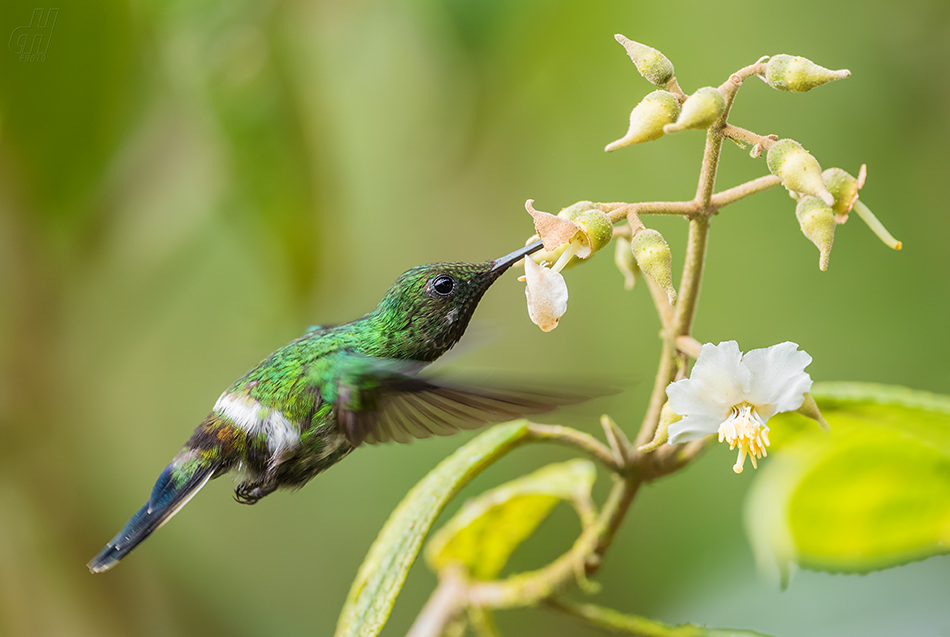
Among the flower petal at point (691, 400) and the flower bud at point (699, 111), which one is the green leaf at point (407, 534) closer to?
the flower petal at point (691, 400)

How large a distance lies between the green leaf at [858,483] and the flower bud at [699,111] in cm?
52

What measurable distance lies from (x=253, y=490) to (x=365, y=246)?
1844 mm

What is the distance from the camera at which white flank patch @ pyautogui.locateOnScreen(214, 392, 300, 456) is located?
40.1 inches

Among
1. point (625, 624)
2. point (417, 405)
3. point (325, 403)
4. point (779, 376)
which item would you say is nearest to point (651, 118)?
point (779, 376)

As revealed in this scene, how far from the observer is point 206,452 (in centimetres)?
105

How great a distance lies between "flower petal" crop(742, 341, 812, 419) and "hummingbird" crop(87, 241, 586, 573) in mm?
275

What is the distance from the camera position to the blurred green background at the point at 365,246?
5.75ft

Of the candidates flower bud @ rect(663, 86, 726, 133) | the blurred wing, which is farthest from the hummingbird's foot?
flower bud @ rect(663, 86, 726, 133)

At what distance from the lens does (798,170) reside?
2.56 ft

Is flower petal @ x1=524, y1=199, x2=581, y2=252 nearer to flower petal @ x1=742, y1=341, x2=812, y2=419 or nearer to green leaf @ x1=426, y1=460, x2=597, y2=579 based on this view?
flower petal @ x1=742, y1=341, x2=812, y2=419

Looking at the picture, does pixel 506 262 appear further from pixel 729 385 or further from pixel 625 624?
pixel 625 624

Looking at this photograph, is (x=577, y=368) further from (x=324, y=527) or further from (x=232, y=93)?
(x=232, y=93)

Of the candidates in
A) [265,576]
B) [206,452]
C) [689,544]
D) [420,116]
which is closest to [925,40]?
[420,116]

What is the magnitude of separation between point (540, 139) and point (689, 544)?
4.34 ft
